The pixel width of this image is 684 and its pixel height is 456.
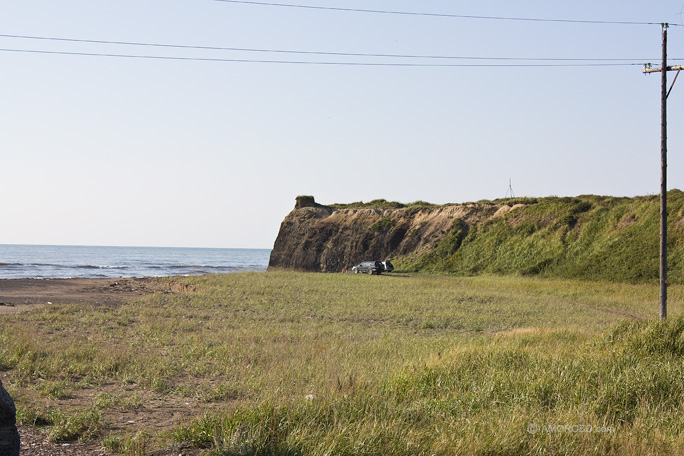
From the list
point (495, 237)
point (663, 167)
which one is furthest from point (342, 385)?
point (495, 237)

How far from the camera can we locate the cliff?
4691 centimetres

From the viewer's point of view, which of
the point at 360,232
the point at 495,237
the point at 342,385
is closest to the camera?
the point at 342,385

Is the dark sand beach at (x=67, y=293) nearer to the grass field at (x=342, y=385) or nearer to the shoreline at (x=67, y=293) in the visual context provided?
the shoreline at (x=67, y=293)

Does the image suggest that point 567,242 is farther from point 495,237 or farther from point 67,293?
point 67,293

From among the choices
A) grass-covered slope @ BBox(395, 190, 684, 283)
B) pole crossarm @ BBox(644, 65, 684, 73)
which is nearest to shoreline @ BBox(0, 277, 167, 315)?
pole crossarm @ BBox(644, 65, 684, 73)

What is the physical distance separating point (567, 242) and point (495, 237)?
958 cm

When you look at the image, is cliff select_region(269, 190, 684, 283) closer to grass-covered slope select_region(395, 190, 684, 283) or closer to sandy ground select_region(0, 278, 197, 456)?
grass-covered slope select_region(395, 190, 684, 283)

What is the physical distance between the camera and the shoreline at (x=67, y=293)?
28.7m

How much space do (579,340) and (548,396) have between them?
670 centimetres

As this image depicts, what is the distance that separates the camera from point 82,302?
29.1 metres

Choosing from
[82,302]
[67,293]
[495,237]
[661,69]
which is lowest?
[67,293]

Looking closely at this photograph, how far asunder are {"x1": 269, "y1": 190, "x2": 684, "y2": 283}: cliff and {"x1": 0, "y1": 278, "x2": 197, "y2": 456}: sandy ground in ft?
103

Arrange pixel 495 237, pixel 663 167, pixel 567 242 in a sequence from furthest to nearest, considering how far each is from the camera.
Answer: pixel 495 237 → pixel 567 242 → pixel 663 167

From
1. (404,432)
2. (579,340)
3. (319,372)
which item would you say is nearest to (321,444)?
(404,432)
